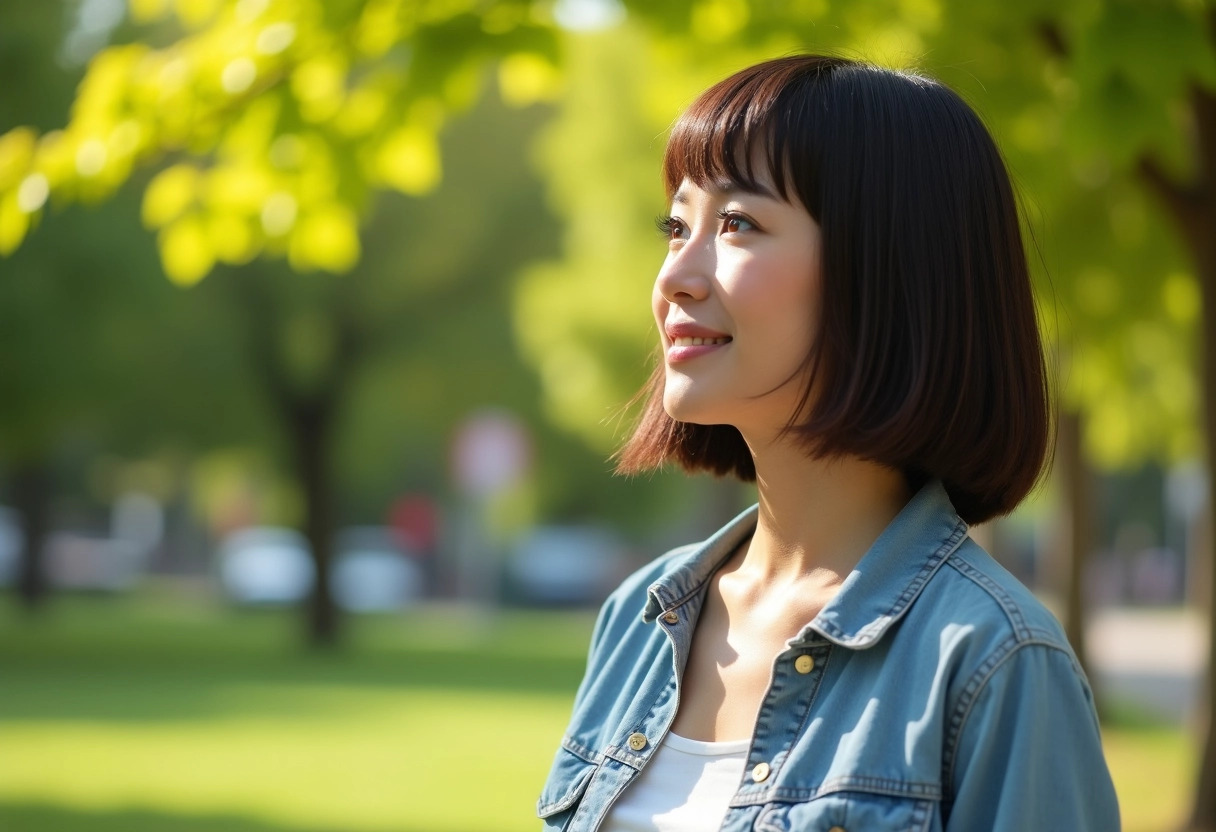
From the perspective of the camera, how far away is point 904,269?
6.36ft

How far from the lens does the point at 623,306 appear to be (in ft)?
68.0

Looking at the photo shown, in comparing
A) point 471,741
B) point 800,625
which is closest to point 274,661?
point 471,741

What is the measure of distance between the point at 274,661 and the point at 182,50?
632 inches

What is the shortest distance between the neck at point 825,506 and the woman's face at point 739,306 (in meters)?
0.07

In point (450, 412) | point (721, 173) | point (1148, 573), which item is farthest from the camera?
point (1148, 573)

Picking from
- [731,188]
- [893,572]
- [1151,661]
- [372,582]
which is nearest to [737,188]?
[731,188]

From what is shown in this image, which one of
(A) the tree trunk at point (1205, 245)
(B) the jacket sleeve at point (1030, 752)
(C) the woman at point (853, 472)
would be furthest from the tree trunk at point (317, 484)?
(B) the jacket sleeve at point (1030, 752)

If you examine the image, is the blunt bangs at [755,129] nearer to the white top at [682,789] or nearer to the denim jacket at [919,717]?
the denim jacket at [919,717]

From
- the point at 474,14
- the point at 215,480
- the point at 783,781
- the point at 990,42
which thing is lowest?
the point at 783,781

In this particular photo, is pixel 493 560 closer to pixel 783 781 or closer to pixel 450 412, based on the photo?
pixel 450 412

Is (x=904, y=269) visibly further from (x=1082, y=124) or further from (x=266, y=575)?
(x=266, y=575)

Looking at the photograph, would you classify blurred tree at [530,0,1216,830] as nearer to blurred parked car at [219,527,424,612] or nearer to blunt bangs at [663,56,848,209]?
blunt bangs at [663,56,848,209]

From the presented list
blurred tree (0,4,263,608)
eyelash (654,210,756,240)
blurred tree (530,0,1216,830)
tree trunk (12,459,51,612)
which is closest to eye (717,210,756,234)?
eyelash (654,210,756,240)

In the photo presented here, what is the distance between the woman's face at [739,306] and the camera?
1989 millimetres
